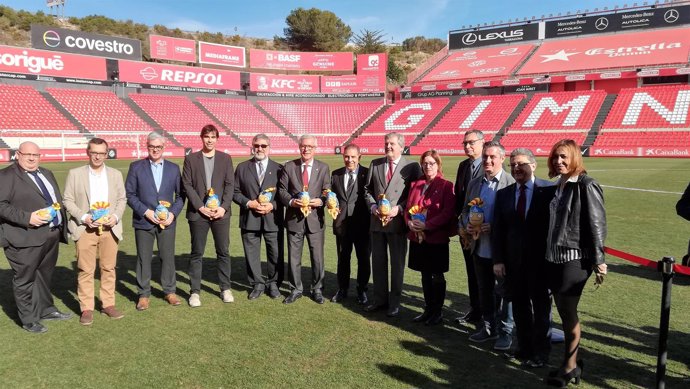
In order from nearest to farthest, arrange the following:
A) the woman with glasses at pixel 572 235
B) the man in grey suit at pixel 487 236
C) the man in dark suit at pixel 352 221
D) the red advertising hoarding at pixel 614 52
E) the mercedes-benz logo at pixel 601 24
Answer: the woman with glasses at pixel 572 235 < the man in grey suit at pixel 487 236 < the man in dark suit at pixel 352 221 < the red advertising hoarding at pixel 614 52 < the mercedes-benz logo at pixel 601 24

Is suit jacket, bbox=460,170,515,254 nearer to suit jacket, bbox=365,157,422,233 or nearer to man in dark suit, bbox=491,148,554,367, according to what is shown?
man in dark suit, bbox=491,148,554,367

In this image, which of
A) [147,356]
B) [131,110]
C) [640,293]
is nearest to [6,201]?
[147,356]

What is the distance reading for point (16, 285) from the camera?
4.61 m

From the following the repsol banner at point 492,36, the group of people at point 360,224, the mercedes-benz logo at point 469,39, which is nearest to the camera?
the group of people at point 360,224

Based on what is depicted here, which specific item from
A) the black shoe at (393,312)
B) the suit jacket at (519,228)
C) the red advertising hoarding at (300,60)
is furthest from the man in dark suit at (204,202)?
the red advertising hoarding at (300,60)

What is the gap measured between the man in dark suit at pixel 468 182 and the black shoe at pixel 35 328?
455cm

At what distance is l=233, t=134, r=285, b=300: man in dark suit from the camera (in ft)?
18.5

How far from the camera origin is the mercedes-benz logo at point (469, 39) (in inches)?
2160

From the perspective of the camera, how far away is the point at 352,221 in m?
5.58

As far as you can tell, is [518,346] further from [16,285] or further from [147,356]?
[16,285]

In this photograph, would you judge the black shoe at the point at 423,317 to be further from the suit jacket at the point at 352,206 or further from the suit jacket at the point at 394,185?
the suit jacket at the point at 352,206

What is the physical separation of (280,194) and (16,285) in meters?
3.01

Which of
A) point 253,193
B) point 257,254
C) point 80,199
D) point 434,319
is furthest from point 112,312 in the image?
point 434,319

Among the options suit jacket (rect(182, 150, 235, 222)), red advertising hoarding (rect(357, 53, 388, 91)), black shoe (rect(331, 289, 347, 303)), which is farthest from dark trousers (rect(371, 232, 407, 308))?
red advertising hoarding (rect(357, 53, 388, 91))
